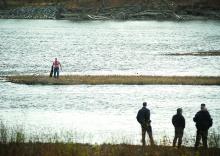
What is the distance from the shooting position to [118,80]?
57.1 meters

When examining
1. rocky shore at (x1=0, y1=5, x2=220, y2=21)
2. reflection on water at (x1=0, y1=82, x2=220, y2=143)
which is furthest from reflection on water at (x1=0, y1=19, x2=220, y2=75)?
reflection on water at (x1=0, y1=82, x2=220, y2=143)

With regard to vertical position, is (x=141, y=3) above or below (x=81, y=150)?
above

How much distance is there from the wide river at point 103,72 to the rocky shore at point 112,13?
14.5 metres

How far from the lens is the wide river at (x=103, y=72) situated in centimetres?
3634

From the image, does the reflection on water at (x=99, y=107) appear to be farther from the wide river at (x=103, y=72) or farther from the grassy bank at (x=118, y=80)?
the grassy bank at (x=118, y=80)

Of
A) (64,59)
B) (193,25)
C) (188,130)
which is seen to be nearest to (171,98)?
(188,130)

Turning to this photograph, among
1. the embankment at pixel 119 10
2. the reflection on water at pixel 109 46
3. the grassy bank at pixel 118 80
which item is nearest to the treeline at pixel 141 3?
the embankment at pixel 119 10

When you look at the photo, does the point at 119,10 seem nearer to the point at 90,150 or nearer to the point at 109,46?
the point at 109,46

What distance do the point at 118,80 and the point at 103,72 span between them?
9585mm

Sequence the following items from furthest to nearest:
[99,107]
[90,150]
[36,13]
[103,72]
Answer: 1. [36,13]
2. [103,72]
3. [99,107]
4. [90,150]

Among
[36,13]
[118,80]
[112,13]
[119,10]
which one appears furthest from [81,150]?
[36,13]

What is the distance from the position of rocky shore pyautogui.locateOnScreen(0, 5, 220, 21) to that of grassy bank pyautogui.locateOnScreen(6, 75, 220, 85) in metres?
106

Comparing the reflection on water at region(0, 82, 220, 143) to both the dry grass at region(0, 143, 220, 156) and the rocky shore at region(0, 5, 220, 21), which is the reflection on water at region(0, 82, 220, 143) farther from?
the rocky shore at region(0, 5, 220, 21)

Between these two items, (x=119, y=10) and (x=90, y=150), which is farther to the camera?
(x=119, y=10)
